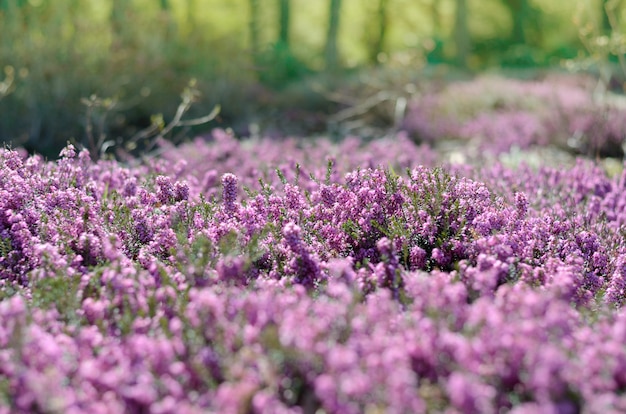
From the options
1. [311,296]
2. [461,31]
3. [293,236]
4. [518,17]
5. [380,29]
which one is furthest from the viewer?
[380,29]

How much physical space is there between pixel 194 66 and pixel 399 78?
3.95m

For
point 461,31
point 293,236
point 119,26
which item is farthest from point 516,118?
point 461,31

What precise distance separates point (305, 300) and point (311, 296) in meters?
0.62

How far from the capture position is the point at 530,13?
3450 cm

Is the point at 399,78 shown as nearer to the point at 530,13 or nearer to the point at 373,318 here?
the point at 373,318

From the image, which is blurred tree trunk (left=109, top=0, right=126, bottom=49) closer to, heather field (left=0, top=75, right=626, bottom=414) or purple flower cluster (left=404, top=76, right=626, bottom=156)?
purple flower cluster (left=404, top=76, right=626, bottom=156)

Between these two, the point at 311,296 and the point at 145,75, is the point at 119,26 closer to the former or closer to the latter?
the point at 145,75

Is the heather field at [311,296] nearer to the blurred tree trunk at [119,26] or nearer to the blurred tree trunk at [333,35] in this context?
the blurred tree trunk at [119,26]

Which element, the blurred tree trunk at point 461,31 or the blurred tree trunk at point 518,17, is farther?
the blurred tree trunk at point 518,17

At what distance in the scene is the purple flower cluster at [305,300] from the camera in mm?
2057

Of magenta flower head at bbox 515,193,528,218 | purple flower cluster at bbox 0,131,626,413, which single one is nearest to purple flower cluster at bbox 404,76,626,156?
magenta flower head at bbox 515,193,528,218

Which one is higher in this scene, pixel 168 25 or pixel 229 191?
pixel 229 191

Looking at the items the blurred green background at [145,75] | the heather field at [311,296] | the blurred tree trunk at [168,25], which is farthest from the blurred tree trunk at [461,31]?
the heather field at [311,296]

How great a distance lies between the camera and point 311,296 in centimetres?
304
